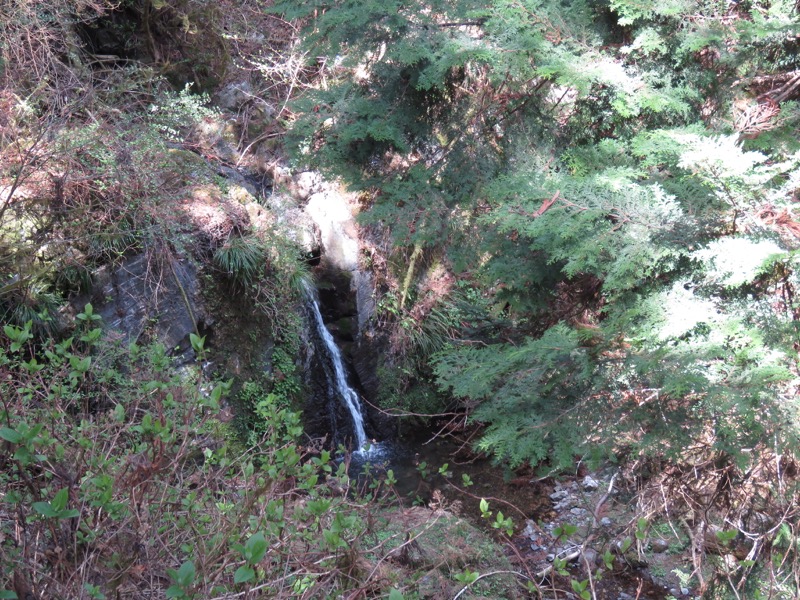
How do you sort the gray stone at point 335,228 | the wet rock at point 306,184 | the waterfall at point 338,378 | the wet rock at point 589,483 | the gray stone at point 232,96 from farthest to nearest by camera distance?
1. the gray stone at point 232,96
2. the wet rock at point 306,184
3. the gray stone at point 335,228
4. the waterfall at point 338,378
5. the wet rock at point 589,483

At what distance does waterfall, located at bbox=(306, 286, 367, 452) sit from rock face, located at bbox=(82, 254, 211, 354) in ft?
5.39

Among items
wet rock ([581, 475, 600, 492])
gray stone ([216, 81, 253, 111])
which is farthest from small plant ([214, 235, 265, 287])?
wet rock ([581, 475, 600, 492])

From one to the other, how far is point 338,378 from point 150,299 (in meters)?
2.51

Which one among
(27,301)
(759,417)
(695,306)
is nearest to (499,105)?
(695,306)

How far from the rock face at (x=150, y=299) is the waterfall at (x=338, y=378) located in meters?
1.64

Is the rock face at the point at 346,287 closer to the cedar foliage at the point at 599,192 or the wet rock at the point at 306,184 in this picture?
the wet rock at the point at 306,184

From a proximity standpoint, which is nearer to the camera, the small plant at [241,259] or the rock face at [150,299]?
the rock face at [150,299]

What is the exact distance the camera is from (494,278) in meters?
4.38

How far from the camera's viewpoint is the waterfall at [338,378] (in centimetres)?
728

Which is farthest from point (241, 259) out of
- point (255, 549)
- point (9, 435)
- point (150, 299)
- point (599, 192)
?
point (255, 549)

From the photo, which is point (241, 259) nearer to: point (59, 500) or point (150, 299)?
point (150, 299)

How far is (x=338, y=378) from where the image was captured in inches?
290

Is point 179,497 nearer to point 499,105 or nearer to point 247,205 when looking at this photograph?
point 499,105

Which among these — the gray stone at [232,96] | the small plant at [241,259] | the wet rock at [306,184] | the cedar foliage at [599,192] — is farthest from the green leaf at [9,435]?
the gray stone at [232,96]
